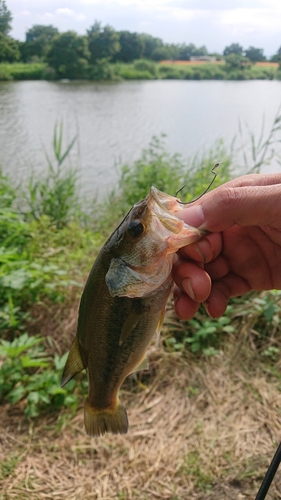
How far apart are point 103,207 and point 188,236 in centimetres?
481

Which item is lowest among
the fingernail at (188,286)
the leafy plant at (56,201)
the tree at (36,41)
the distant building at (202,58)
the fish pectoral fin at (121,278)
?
the leafy plant at (56,201)

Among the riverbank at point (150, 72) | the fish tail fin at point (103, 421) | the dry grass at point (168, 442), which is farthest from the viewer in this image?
the riverbank at point (150, 72)

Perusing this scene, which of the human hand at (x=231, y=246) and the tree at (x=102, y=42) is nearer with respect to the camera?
the human hand at (x=231, y=246)

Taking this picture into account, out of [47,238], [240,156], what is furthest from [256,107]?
[47,238]

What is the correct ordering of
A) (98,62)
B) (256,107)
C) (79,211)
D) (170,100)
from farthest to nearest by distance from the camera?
(170,100)
(256,107)
(98,62)
(79,211)

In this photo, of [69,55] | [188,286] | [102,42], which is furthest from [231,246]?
[102,42]

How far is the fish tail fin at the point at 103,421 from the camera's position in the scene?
1.80m

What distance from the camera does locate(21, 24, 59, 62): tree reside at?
552 cm

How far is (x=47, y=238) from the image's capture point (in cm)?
448

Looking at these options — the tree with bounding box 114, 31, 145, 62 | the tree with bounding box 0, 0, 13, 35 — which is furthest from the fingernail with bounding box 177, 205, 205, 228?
the tree with bounding box 114, 31, 145, 62

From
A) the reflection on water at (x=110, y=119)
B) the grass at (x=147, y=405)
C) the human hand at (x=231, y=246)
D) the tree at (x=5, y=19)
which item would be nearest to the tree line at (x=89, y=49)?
the tree at (x=5, y=19)

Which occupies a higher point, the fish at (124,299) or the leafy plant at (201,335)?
the fish at (124,299)

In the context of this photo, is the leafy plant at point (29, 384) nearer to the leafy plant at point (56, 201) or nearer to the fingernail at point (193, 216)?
the fingernail at point (193, 216)

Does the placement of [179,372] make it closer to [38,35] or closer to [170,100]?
[38,35]
